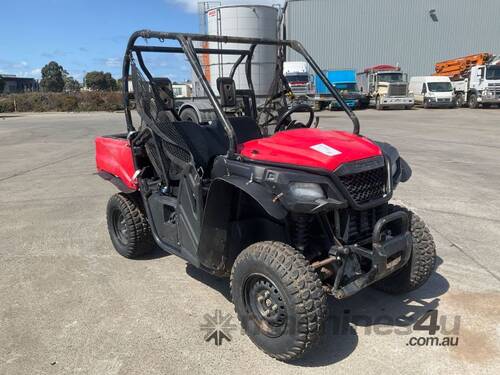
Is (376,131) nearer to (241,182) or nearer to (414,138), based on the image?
(414,138)

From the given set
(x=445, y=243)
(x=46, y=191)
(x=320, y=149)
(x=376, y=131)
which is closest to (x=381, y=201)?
(x=320, y=149)

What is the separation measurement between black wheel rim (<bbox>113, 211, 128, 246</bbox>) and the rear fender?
1.59 m

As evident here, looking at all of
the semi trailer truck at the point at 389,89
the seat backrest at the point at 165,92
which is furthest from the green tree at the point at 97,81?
the seat backrest at the point at 165,92

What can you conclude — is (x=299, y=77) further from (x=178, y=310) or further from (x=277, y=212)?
(x=277, y=212)

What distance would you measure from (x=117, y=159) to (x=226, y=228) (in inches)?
72.1

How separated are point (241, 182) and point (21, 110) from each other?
1881 inches

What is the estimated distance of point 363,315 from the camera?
342 cm

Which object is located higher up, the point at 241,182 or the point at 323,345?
the point at 241,182

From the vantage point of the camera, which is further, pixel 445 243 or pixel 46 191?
pixel 46 191

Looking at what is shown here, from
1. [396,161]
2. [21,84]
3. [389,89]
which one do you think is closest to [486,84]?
[389,89]

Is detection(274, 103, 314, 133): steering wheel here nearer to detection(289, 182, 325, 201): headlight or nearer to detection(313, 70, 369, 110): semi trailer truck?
detection(289, 182, 325, 201): headlight

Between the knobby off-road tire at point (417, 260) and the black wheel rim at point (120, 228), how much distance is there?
8.42ft

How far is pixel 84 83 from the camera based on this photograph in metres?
82.5

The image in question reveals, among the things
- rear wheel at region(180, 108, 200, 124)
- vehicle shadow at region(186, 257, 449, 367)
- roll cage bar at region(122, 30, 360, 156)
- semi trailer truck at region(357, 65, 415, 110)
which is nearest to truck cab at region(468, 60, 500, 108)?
semi trailer truck at region(357, 65, 415, 110)
